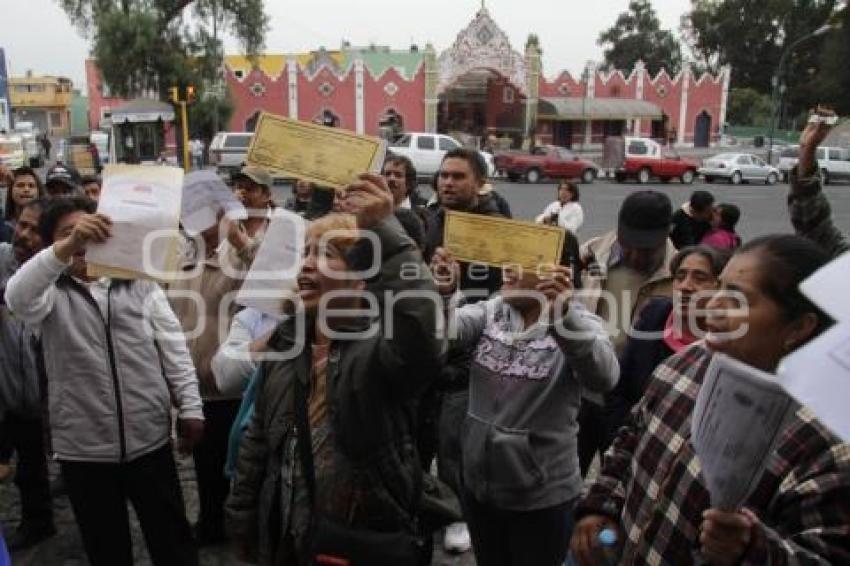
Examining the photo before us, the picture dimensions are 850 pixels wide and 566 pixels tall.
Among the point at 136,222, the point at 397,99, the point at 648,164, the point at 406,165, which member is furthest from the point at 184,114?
the point at 397,99

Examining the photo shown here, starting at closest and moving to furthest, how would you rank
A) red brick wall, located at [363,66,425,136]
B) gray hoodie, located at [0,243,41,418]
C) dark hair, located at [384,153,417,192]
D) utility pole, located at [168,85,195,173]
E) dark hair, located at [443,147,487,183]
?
gray hoodie, located at [0,243,41,418], dark hair, located at [443,147,487,183], dark hair, located at [384,153,417,192], utility pole, located at [168,85,195,173], red brick wall, located at [363,66,425,136]

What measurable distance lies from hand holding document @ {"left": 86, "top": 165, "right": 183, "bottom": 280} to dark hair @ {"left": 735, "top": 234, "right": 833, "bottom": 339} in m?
1.76

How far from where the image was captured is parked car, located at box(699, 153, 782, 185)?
27453 mm

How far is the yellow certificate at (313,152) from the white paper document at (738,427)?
1.18 meters

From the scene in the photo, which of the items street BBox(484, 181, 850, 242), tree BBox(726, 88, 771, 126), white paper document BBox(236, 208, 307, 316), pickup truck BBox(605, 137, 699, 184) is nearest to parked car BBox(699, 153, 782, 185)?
street BBox(484, 181, 850, 242)

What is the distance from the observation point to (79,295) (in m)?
2.60

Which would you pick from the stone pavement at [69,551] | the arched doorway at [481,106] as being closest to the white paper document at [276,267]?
the stone pavement at [69,551]

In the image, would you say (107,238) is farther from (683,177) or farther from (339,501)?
(683,177)

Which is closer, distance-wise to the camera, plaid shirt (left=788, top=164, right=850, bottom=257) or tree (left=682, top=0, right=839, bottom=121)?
plaid shirt (left=788, top=164, right=850, bottom=257)

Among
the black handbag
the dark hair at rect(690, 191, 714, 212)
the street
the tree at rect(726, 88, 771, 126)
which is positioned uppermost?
the tree at rect(726, 88, 771, 126)

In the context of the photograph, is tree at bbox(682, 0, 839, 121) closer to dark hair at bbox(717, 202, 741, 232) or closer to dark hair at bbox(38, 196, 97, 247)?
dark hair at bbox(717, 202, 741, 232)

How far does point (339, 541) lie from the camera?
1959 millimetres

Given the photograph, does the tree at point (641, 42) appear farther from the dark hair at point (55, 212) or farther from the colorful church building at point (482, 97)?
the dark hair at point (55, 212)

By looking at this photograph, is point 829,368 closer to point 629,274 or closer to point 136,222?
point 136,222
